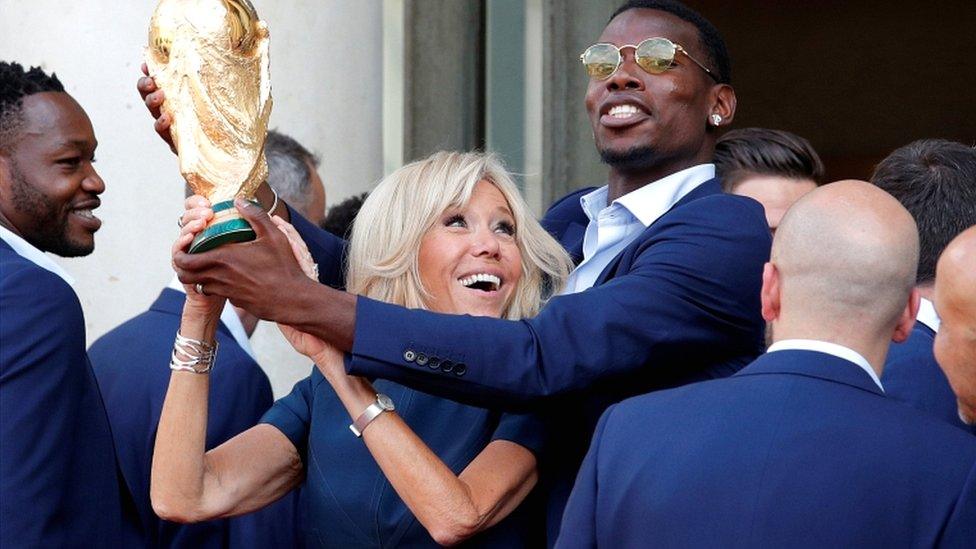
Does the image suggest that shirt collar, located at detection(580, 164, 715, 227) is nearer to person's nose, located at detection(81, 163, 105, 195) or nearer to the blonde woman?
the blonde woman

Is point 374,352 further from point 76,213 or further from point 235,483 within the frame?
point 76,213

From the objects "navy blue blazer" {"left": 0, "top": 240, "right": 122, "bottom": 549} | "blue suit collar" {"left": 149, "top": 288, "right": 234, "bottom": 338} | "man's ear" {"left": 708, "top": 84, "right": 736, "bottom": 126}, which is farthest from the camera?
"blue suit collar" {"left": 149, "top": 288, "right": 234, "bottom": 338}

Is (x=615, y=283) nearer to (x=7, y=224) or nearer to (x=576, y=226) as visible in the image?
(x=576, y=226)

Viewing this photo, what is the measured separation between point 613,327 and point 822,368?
0.69 metres

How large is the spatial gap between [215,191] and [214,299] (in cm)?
23

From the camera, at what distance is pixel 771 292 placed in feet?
9.11

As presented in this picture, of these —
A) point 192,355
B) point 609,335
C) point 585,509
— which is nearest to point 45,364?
point 192,355

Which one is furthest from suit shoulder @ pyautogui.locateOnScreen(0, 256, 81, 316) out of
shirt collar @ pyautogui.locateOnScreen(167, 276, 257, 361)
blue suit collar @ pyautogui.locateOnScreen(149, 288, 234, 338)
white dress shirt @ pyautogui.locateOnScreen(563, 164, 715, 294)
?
Answer: white dress shirt @ pyautogui.locateOnScreen(563, 164, 715, 294)

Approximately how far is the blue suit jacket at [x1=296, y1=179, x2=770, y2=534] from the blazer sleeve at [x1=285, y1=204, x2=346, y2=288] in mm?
636

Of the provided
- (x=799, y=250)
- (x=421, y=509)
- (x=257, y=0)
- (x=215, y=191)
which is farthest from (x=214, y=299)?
(x=257, y=0)

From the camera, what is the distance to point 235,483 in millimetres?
3475

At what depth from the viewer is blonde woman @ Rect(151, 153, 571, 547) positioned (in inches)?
130

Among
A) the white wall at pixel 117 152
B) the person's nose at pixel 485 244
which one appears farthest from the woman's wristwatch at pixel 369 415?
the white wall at pixel 117 152

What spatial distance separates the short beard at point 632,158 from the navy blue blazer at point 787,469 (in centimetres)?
120
